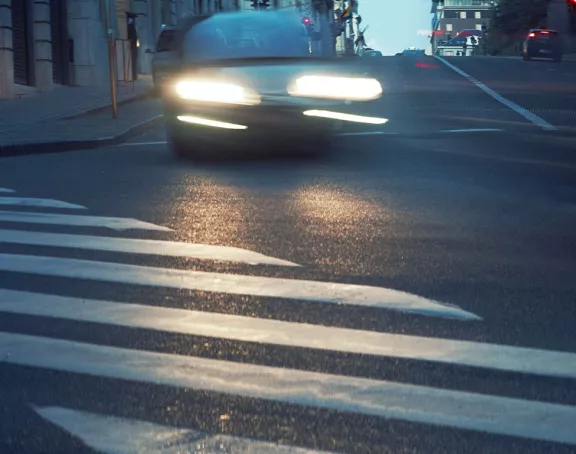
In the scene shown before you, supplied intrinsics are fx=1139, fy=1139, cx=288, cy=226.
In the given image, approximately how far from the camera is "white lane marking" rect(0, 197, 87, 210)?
9.33 m

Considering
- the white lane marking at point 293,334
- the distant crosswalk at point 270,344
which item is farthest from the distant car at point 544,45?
the white lane marking at point 293,334

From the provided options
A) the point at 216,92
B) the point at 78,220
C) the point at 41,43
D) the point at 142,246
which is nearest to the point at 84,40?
the point at 41,43

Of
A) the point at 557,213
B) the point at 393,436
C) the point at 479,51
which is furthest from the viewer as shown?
the point at 479,51

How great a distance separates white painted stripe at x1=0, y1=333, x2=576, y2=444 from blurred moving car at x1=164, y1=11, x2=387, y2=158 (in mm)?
7630

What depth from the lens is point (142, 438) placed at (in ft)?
12.0

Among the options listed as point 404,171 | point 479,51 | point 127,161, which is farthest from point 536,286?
point 479,51

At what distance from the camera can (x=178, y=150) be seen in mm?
13406

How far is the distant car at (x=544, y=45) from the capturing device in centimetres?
5603

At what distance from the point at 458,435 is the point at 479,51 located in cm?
10997

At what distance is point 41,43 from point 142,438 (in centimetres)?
2811

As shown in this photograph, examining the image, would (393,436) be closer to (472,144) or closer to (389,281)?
(389,281)

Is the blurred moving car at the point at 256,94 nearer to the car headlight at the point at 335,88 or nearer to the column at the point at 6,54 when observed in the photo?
the car headlight at the point at 335,88

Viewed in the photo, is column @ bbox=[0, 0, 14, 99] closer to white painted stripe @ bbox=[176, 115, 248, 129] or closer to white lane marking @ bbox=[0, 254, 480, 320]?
white painted stripe @ bbox=[176, 115, 248, 129]

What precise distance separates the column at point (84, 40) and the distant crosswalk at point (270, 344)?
27249 mm
